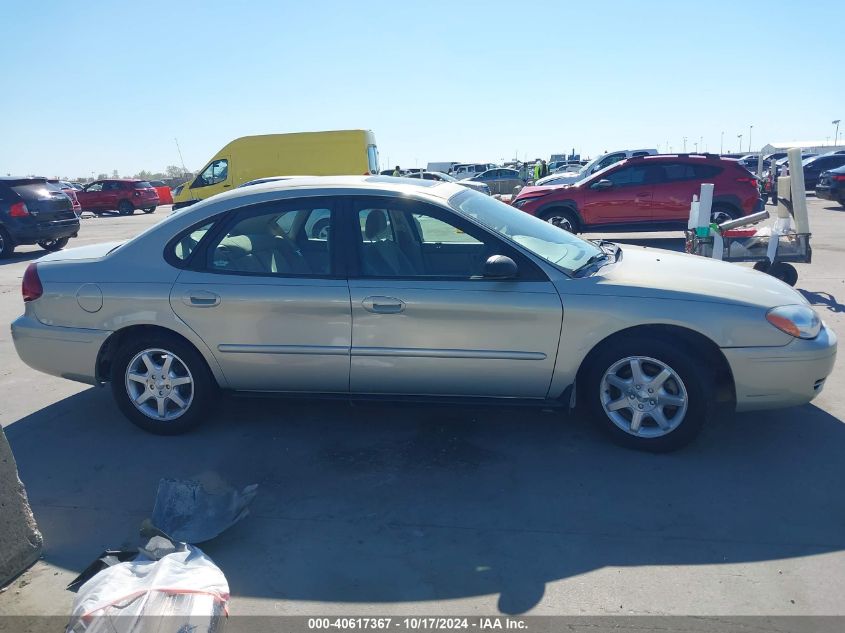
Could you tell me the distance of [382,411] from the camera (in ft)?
15.8

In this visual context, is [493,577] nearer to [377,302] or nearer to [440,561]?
[440,561]

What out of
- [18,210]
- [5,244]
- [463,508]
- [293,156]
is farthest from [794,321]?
[293,156]

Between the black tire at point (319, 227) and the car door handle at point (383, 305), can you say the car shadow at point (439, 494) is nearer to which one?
the car door handle at point (383, 305)

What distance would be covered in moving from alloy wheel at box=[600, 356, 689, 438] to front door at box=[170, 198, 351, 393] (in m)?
1.63

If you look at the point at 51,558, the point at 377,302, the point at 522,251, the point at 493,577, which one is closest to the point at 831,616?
the point at 493,577

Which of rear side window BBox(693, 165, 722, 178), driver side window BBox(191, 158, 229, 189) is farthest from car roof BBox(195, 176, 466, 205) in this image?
driver side window BBox(191, 158, 229, 189)

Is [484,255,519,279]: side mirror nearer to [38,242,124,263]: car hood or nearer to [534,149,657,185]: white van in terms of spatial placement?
[38,242,124,263]: car hood

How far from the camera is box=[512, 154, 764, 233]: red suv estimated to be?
42.5 feet

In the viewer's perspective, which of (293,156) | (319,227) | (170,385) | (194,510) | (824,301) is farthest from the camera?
(293,156)

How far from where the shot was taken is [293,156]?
1880 centimetres

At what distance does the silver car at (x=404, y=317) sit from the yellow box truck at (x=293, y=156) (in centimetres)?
1454

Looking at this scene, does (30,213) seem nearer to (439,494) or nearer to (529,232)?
(529,232)

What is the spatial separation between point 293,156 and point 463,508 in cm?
1665

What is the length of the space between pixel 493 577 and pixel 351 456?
4.65 ft
